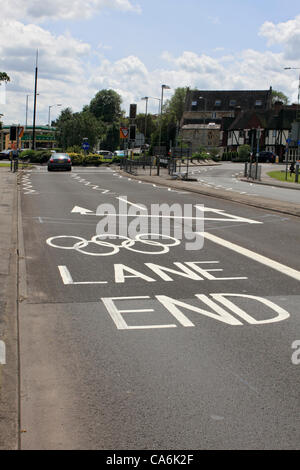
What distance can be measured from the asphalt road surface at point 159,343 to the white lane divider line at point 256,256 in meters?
0.05

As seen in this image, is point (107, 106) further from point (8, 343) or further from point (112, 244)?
point (8, 343)

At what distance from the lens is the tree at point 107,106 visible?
144125mm

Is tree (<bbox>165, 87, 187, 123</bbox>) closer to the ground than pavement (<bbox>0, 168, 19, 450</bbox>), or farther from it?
farther from it

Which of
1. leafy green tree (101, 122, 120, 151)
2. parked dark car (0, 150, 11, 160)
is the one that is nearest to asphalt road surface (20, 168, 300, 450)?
parked dark car (0, 150, 11, 160)

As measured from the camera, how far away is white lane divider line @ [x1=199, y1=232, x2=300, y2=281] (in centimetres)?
966

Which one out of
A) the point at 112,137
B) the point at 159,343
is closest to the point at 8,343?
the point at 159,343

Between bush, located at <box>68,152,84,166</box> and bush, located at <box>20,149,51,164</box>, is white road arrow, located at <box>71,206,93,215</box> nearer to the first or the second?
bush, located at <box>68,152,84,166</box>

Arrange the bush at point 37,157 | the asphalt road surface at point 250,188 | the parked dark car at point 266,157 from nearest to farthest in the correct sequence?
1. the asphalt road surface at point 250,188
2. the bush at point 37,157
3. the parked dark car at point 266,157

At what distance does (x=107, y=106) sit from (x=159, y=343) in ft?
472

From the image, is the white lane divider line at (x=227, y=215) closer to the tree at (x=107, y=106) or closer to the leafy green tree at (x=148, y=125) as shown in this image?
the tree at (x=107, y=106)

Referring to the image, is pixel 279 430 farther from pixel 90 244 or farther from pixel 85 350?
pixel 90 244

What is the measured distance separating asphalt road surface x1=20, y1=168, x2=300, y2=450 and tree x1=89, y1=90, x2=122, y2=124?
13453cm

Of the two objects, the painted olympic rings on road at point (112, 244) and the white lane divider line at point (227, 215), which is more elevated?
the white lane divider line at point (227, 215)

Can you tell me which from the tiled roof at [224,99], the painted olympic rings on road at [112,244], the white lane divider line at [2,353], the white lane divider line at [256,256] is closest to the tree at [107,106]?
the tiled roof at [224,99]
